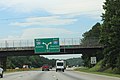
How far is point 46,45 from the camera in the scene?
80.1 meters

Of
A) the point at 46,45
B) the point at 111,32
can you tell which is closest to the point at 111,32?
the point at 111,32

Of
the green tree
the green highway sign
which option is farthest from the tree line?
the green highway sign

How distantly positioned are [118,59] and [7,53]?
41.8 meters

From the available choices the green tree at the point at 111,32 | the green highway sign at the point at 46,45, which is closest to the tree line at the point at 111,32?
the green tree at the point at 111,32

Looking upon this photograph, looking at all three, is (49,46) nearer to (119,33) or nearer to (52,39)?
(52,39)

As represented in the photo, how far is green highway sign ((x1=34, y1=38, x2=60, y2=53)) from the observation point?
79.7 meters

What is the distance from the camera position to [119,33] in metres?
61.6

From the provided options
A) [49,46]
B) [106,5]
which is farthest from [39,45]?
A: [106,5]

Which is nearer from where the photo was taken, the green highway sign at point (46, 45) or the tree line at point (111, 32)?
the tree line at point (111, 32)

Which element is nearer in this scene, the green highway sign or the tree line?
the tree line

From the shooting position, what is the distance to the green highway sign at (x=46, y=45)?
79.7 meters

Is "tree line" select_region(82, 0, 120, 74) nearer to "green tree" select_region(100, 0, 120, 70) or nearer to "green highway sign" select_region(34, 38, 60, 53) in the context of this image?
"green tree" select_region(100, 0, 120, 70)

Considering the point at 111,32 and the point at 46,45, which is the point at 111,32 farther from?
the point at 46,45

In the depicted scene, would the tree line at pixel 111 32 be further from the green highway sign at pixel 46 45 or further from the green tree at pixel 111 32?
the green highway sign at pixel 46 45
